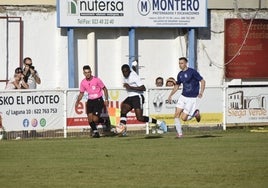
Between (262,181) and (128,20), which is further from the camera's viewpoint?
(128,20)

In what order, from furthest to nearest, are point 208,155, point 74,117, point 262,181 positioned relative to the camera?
point 74,117, point 208,155, point 262,181

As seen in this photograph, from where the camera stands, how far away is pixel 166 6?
101 ft

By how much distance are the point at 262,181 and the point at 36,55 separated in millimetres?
16606

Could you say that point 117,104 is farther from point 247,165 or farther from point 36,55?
point 247,165

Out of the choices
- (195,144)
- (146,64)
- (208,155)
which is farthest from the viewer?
(146,64)

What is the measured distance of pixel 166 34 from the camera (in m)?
31.7

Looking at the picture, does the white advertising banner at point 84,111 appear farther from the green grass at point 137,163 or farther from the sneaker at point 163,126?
the green grass at point 137,163

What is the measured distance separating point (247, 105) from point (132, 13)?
555 cm

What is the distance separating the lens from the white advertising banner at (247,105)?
2680 centimetres

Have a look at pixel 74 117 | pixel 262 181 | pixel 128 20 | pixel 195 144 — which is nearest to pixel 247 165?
pixel 262 181

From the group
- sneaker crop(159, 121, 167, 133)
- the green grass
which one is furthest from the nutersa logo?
the green grass

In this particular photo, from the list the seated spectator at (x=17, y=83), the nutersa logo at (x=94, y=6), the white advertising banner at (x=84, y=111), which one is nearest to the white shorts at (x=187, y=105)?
the white advertising banner at (x=84, y=111)

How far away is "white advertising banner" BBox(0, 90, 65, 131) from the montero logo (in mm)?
6787

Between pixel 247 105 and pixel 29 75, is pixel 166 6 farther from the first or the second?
pixel 29 75
